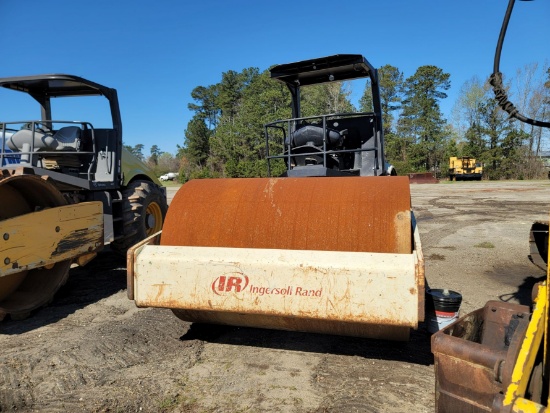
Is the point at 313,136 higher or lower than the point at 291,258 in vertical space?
higher

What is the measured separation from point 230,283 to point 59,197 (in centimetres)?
270

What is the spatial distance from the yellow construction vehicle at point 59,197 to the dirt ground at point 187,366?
1.73 feet

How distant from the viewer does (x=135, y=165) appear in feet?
23.2

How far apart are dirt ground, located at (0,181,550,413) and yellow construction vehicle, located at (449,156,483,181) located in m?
38.2

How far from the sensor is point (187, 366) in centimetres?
328

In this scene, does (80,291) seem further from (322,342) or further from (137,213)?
(322,342)

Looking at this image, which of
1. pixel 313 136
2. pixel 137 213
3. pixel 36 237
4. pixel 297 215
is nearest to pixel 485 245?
pixel 313 136

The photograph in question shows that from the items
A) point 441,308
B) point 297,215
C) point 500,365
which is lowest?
point 441,308

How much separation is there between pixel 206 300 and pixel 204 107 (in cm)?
6877

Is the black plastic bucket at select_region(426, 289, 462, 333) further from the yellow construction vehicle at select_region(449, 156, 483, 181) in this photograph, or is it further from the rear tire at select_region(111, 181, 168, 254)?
the yellow construction vehicle at select_region(449, 156, 483, 181)

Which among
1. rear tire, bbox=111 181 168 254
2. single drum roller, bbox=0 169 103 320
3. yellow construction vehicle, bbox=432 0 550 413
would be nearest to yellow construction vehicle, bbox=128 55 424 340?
yellow construction vehicle, bbox=432 0 550 413

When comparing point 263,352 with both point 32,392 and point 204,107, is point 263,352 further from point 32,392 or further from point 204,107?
point 204,107

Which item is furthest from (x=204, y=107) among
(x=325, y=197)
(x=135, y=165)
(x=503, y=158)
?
(x=325, y=197)

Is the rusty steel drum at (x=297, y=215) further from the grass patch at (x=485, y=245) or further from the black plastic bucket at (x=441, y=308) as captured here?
the grass patch at (x=485, y=245)
